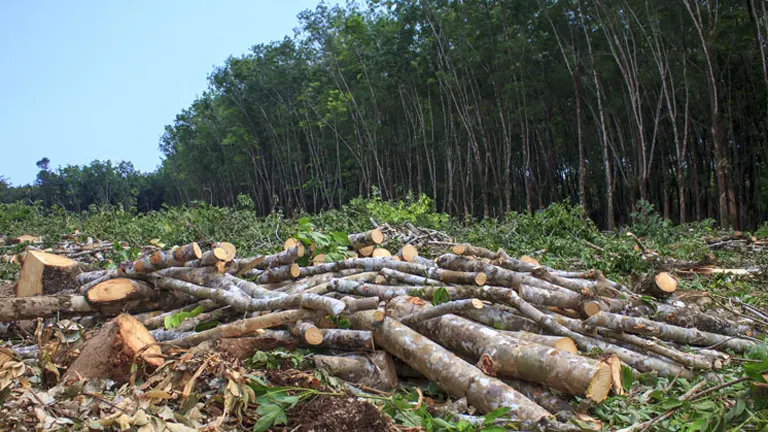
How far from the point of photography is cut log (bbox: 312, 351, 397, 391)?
340cm

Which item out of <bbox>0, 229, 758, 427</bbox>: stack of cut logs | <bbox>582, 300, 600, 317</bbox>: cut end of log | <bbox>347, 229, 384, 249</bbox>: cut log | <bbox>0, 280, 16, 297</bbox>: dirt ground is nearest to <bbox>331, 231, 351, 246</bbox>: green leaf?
<bbox>347, 229, 384, 249</bbox>: cut log

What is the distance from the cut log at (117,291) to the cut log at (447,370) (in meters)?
2.09

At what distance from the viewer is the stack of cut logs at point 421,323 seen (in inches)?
125

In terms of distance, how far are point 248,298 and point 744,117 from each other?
1932cm

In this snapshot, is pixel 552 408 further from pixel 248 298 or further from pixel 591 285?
pixel 248 298

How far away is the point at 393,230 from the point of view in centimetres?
828

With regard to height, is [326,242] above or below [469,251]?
above

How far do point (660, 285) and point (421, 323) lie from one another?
6.31ft

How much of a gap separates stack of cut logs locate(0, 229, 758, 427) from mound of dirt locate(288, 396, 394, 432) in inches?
17.3

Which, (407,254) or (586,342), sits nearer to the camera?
(586,342)

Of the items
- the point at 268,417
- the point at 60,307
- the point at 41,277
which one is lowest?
the point at 268,417

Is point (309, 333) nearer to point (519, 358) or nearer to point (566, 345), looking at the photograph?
point (519, 358)

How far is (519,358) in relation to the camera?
3.19 meters

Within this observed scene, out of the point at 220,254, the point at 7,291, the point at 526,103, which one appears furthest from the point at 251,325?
the point at 526,103
